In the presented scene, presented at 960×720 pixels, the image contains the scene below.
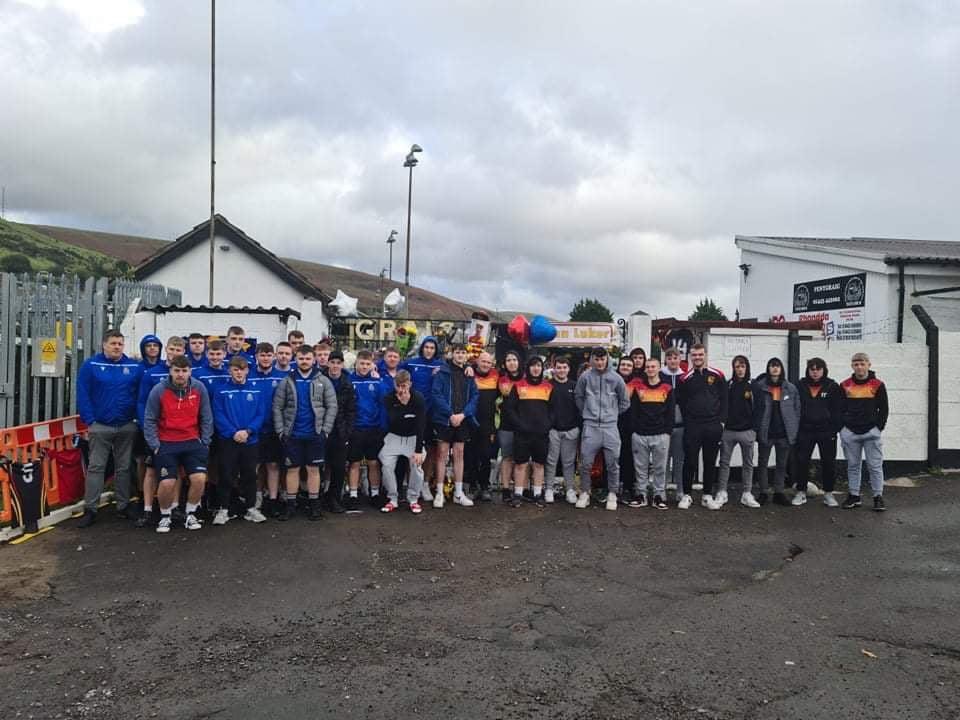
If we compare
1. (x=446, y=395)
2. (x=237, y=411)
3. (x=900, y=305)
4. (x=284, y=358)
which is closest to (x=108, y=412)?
(x=237, y=411)

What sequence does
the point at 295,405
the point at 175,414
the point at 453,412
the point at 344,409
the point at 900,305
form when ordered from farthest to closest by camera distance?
the point at 900,305 < the point at 453,412 < the point at 344,409 < the point at 295,405 < the point at 175,414

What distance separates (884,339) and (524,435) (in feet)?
45.4

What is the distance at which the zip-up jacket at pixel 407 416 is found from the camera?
25.8ft

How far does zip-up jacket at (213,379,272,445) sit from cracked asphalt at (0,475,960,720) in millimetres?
944

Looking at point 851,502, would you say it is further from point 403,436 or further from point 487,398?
point 403,436

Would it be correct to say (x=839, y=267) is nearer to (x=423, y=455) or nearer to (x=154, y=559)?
(x=423, y=455)

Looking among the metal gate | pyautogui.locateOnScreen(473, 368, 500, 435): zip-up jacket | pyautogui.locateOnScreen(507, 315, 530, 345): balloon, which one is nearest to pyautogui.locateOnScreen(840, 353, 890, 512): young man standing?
→ pyautogui.locateOnScreen(473, 368, 500, 435): zip-up jacket

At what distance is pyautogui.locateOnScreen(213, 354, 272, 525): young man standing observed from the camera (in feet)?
23.7

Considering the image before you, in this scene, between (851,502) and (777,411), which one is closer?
(851,502)

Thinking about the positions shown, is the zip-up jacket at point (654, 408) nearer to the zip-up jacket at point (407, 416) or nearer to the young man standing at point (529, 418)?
the young man standing at point (529, 418)

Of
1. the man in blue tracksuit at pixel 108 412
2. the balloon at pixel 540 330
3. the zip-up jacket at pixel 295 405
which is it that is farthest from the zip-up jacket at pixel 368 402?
the balloon at pixel 540 330

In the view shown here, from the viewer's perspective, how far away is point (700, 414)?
27.5 feet

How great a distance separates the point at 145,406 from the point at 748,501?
6.85 meters

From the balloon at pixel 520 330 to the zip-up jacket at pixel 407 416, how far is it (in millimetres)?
4789
